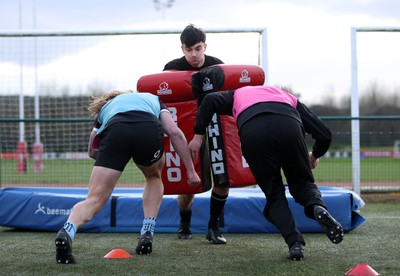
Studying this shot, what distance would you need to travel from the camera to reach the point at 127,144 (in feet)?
15.6

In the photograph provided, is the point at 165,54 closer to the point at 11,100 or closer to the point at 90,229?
the point at 90,229

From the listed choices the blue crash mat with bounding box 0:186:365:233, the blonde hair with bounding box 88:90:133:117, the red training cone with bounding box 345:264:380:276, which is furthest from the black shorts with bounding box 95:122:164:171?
the blue crash mat with bounding box 0:186:365:233

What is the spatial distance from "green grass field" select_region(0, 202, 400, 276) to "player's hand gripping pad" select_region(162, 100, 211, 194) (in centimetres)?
46

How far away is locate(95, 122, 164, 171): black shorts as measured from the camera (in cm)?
473

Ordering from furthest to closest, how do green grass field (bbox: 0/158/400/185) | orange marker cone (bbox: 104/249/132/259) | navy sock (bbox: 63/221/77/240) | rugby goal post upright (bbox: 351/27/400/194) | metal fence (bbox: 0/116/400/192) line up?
green grass field (bbox: 0/158/400/185), metal fence (bbox: 0/116/400/192), rugby goal post upright (bbox: 351/27/400/194), orange marker cone (bbox: 104/249/132/259), navy sock (bbox: 63/221/77/240)

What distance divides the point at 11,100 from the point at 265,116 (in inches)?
470

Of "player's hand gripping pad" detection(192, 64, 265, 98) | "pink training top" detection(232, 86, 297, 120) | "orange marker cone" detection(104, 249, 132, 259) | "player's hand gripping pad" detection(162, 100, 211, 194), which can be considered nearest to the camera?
"pink training top" detection(232, 86, 297, 120)

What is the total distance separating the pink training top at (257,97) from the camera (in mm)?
4656

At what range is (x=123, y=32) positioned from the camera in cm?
940

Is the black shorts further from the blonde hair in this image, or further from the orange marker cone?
the orange marker cone

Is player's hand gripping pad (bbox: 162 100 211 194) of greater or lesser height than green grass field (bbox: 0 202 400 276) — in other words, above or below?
above

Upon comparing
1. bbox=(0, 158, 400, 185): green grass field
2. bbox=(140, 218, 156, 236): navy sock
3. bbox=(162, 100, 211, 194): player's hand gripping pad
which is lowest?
bbox=(0, 158, 400, 185): green grass field

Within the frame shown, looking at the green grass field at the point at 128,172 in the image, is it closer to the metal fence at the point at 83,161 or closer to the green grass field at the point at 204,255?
the metal fence at the point at 83,161

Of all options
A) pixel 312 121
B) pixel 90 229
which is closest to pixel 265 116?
pixel 312 121
